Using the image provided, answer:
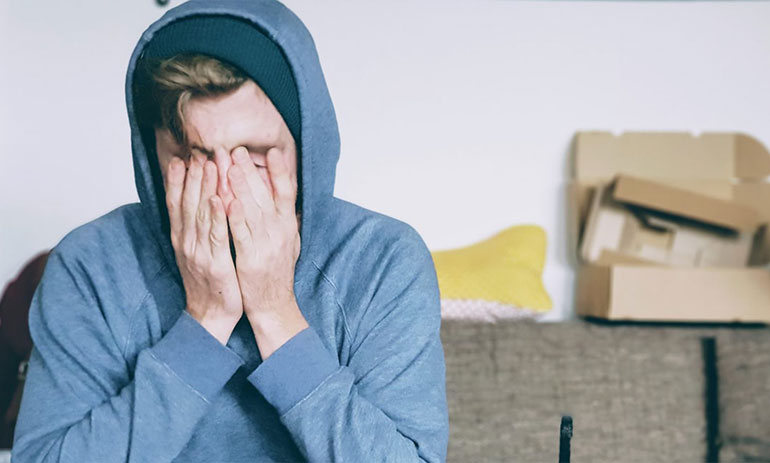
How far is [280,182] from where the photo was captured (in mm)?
662

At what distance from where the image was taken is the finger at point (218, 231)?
2.09ft

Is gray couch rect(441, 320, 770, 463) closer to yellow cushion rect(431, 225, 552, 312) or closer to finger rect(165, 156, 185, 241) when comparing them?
yellow cushion rect(431, 225, 552, 312)

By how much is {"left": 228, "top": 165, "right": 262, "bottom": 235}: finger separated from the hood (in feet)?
0.22

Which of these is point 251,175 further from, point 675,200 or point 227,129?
point 675,200

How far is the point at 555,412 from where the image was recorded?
1.32 metres

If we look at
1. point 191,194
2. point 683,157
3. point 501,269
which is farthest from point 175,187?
point 683,157

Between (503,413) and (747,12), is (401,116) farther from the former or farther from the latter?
(747,12)

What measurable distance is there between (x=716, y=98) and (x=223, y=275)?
1186 millimetres

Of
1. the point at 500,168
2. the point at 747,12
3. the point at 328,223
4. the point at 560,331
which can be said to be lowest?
the point at 560,331

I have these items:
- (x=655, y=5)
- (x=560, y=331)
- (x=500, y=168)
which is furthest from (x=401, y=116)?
(x=655, y=5)

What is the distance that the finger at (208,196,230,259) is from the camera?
0.64 metres

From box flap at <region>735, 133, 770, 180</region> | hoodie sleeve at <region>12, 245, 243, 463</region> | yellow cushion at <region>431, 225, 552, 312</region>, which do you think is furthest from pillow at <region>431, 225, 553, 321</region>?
hoodie sleeve at <region>12, 245, 243, 463</region>

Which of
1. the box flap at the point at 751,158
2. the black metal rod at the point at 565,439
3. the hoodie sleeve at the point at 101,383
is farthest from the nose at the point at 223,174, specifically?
the box flap at the point at 751,158

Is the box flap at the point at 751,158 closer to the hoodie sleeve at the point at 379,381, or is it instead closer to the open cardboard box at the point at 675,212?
the open cardboard box at the point at 675,212
